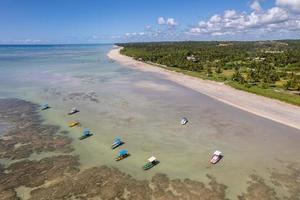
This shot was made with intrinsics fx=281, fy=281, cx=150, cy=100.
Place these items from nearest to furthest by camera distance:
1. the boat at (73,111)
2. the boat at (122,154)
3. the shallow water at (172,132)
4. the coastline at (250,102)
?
the shallow water at (172,132)
the boat at (122,154)
the coastline at (250,102)
the boat at (73,111)

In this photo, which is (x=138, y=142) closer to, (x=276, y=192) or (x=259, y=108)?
(x=276, y=192)

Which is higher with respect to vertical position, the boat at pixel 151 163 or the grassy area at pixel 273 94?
the grassy area at pixel 273 94

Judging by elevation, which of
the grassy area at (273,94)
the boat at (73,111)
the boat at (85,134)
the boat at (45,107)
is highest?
the grassy area at (273,94)

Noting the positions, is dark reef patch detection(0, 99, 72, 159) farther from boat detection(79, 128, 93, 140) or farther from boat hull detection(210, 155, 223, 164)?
boat hull detection(210, 155, 223, 164)

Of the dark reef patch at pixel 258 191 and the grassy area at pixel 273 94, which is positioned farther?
the grassy area at pixel 273 94

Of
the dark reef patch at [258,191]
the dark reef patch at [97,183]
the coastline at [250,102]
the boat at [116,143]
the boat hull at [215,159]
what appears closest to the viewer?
the dark reef patch at [258,191]

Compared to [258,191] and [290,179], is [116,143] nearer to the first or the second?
[258,191]

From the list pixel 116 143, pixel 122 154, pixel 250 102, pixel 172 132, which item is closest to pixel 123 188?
pixel 122 154

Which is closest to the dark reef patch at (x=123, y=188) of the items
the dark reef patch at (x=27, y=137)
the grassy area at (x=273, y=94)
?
the dark reef patch at (x=27, y=137)

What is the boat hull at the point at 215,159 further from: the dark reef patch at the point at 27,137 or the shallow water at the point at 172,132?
the dark reef patch at the point at 27,137
